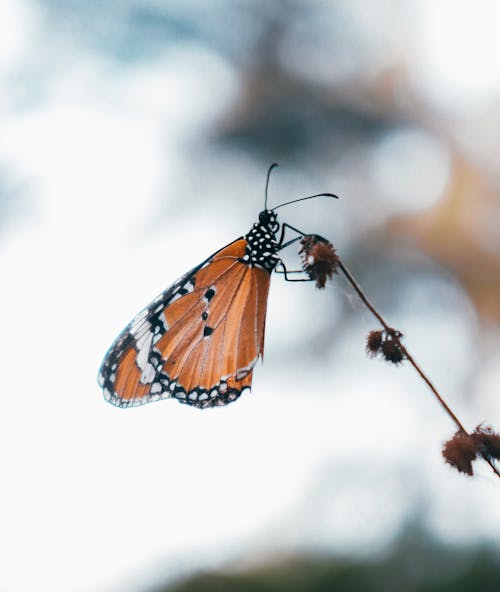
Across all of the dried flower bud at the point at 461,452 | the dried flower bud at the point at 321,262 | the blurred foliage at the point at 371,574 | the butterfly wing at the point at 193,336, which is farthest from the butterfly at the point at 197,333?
the blurred foliage at the point at 371,574

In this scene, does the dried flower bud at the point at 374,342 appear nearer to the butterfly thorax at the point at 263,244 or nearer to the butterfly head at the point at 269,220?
the butterfly thorax at the point at 263,244

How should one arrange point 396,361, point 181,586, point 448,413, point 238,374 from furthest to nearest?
point 181,586, point 238,374, point 396,361, point 448,413

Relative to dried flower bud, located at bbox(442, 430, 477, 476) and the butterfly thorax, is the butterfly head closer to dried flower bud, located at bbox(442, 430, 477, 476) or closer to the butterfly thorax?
the butterfly thorax

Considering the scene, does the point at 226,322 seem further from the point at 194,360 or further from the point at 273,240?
the point at 273,240

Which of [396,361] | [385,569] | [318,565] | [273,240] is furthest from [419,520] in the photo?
[396,361]

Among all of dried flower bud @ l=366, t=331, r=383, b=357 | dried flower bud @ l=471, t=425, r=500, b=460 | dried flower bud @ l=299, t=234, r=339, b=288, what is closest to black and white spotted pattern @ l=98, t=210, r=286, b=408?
dried flower bud @ l=299, t=234, r=339, b=288
